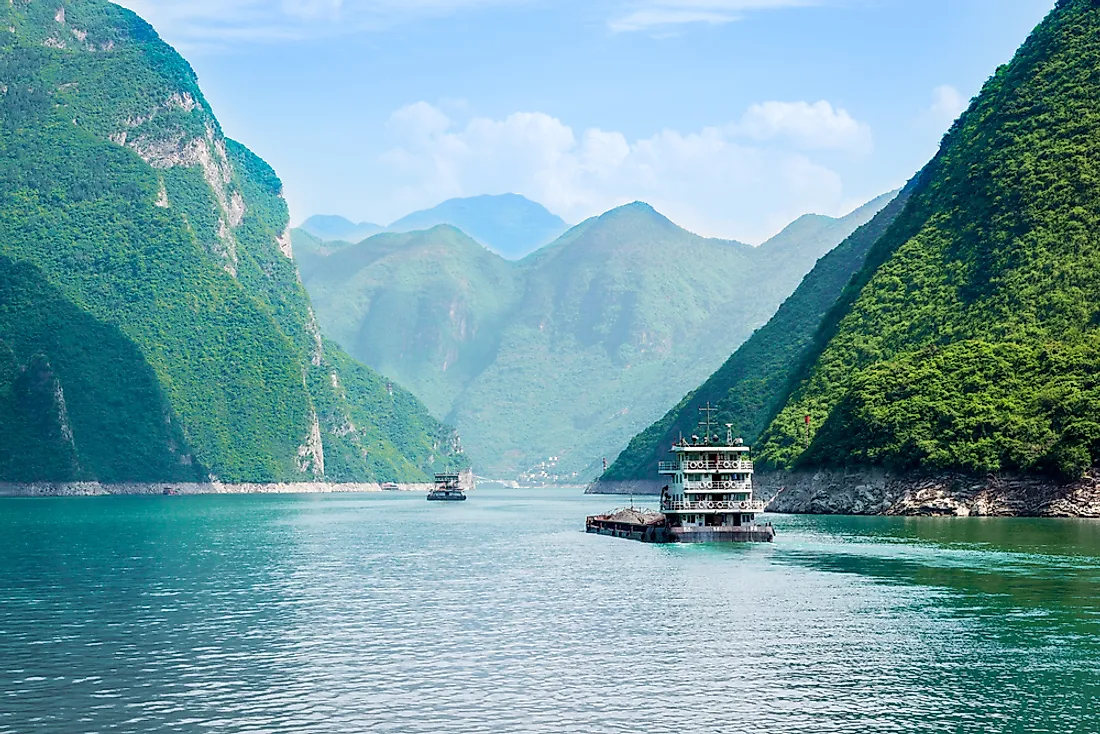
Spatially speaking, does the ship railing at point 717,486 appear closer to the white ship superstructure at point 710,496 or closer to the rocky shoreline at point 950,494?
the white ship superstructure at point 710,496

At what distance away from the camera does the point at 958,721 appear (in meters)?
50.2

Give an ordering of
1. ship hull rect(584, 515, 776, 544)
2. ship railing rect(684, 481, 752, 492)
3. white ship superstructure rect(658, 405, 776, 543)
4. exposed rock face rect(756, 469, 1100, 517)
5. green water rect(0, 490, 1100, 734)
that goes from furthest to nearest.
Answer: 1. exposed rock face rect(756, 469, 1100, 517)
2. ship railing rect(684, 481, 752, 492)
3. white ship superstructure rect(658, 405, 776, 543)
4. ship hull rect(584, 515, 776, 544)
5. green water rect(0, 490, 1100, 734)

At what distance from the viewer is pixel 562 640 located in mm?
69375

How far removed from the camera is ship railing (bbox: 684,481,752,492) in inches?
5394

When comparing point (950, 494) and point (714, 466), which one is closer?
point (714, 466)

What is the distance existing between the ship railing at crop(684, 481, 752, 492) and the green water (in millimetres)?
11537

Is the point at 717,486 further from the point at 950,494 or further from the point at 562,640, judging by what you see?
the point at 562,640

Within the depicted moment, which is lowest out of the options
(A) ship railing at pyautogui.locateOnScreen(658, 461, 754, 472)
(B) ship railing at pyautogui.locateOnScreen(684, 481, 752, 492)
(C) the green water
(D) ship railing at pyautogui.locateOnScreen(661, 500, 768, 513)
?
(C) the green water

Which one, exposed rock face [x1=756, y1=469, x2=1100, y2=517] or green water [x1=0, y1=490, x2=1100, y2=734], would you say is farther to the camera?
exposed rock face [x1=756, y1=469, x2=1100, y2=517]

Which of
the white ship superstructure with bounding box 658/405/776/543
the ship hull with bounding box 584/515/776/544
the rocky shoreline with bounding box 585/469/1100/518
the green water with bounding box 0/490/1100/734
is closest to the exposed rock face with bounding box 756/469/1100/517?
the rocky shoreline with bounding box 585/469/1100/518

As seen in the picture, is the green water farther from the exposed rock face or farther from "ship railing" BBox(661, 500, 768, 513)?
the exposed rock face

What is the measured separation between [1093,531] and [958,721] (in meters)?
92.6

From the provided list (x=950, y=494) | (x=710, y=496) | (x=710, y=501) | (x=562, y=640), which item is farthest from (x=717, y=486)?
(x=562, y=640)

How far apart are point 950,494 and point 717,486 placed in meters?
48.8
